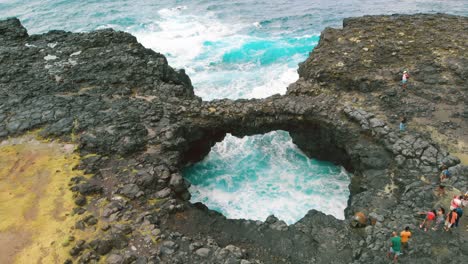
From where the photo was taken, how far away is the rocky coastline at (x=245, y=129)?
1728 centimetres

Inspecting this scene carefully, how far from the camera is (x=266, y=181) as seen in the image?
Result: 28344 mm

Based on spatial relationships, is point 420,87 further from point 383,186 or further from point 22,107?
point 22,107

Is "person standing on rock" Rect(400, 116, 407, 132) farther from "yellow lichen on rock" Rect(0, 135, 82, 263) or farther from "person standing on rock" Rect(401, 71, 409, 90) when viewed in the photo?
"yellow lichen on rock" Rect(0, 135, 82, 263)

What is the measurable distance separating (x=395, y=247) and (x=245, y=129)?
42.6 feet

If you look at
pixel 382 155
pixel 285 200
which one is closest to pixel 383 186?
pixel 382 155

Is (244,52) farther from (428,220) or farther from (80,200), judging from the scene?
(428,220)

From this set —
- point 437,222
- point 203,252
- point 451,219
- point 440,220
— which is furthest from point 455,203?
point 203,252

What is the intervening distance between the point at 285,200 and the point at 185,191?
27.0 feet

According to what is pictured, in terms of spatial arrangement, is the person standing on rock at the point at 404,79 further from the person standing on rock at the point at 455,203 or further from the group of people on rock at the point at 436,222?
the person standing on rock at the point at 455,203

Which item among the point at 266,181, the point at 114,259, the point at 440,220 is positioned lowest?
the point at 266,181

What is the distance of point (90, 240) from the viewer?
16.7m

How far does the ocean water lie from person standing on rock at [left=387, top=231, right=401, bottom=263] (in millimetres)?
8744

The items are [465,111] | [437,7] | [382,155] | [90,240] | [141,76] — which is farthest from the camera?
[437,7]

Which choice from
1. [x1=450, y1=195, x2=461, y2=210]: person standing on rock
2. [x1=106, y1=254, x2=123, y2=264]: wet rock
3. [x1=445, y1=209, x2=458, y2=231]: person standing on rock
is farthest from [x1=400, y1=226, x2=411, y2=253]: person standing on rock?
[x1=106, y1=254, x2=123, y2=264]: wet rock
